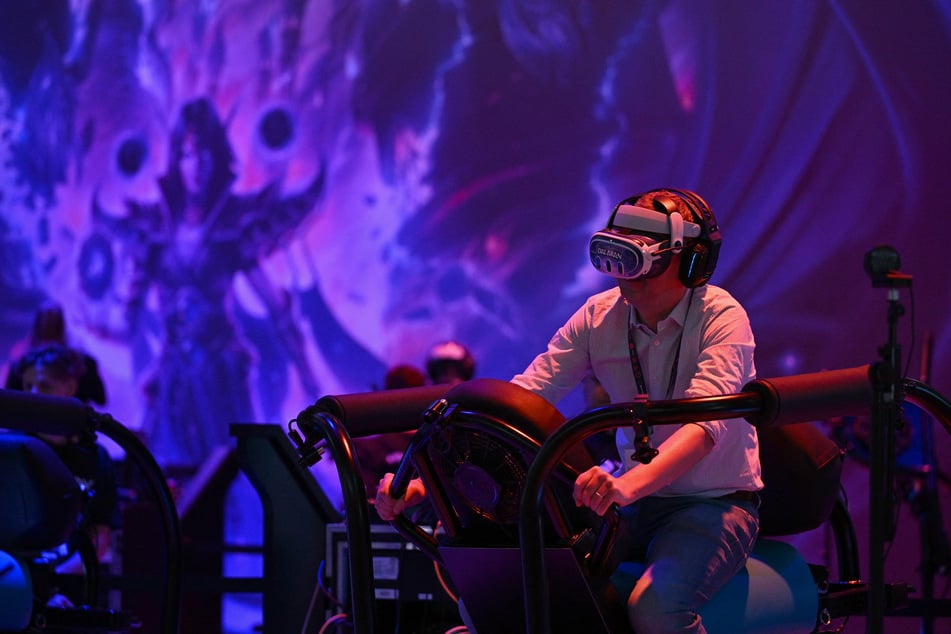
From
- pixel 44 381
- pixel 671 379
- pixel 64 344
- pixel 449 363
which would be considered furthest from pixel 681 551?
pixel 64 344

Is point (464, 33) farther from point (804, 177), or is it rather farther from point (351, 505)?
point (351, 505)

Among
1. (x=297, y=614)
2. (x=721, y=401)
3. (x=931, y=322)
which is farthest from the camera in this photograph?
(x=931, y=322)

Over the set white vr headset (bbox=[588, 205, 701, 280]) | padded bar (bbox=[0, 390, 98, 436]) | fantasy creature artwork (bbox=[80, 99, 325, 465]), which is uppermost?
fantasy creature artwork (bbox=[80, 99, 325, 465])

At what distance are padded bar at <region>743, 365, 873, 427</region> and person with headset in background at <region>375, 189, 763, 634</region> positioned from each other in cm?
25

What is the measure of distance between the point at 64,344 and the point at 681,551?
4.64 metres

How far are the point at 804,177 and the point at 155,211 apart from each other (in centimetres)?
455

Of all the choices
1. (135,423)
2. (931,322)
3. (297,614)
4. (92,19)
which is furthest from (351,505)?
(92,19)

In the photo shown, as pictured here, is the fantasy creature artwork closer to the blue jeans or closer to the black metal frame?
the black metal frame

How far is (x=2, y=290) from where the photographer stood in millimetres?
8969

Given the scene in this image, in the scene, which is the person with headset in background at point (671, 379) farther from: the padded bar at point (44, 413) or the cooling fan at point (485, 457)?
the padded bar at point (44, 413)

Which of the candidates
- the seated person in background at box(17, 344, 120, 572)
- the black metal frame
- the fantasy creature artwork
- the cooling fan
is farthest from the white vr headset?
the fantasy creature artwork

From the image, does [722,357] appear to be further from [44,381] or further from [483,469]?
[44,381]

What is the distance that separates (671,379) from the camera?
9.41ft

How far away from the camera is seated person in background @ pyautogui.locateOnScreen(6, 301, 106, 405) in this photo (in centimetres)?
559
